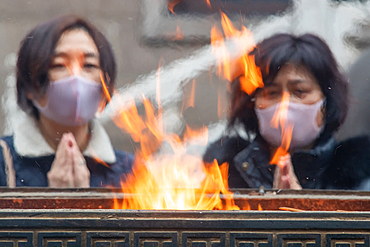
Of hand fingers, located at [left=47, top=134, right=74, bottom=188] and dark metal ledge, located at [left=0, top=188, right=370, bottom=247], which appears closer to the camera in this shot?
dark metal ledge, located at [left=0, top=188, right=370, bottom=247]

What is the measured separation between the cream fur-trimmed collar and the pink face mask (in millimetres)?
117

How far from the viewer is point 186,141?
8.00 feet

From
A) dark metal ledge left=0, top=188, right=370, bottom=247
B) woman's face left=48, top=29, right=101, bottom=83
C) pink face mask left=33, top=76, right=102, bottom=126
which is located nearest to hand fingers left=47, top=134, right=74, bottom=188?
pink face mask left=33, top=76, right=102, bottom=126

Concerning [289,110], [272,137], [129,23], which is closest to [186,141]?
[272,137]

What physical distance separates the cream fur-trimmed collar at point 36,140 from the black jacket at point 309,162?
85cm

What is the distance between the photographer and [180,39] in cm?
242

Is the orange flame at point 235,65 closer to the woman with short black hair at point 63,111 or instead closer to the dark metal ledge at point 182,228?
the woman with short black hair at point 63,111

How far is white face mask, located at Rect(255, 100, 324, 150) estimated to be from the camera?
2.41 metres

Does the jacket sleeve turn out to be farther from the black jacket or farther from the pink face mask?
the pink face mask

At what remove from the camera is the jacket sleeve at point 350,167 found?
2408 millimetres

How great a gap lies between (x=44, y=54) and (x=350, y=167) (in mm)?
2633

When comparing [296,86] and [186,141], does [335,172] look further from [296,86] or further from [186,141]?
[186,141]

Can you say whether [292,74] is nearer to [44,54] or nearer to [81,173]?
[81,173]

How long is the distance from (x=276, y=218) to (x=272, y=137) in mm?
850
